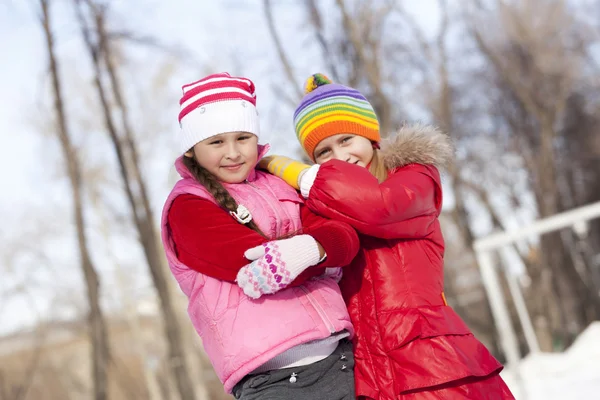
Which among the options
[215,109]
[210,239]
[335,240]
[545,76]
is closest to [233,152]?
[215,109]

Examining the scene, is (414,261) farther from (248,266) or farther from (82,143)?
(82,143)

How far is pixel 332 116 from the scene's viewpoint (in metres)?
2.24

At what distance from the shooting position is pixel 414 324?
1.84 m

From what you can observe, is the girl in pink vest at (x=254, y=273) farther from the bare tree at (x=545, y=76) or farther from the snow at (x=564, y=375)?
the bare tree at (x=545, y=76)

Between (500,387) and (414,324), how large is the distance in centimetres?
32

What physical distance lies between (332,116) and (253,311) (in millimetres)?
813

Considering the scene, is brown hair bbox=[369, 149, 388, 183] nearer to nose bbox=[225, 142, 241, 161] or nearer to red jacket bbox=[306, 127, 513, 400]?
red jacket bbox=[306, 127, 513, 400]

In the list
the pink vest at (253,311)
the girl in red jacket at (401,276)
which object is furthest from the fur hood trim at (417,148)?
the pink vest at (253,311)

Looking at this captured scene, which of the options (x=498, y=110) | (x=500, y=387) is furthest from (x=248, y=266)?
(x=498, y=110)

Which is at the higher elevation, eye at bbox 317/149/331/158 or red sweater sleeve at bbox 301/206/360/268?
eye at bbox 317/149/331/158

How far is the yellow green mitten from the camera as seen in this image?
6.46 ft

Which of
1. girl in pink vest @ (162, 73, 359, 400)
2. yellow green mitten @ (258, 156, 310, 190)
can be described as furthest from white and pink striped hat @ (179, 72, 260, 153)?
yellow green mitten @ (258, 156, 310, 190)

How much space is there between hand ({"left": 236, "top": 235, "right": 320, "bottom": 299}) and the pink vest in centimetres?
8

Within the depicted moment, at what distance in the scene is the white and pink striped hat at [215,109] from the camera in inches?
76.0
